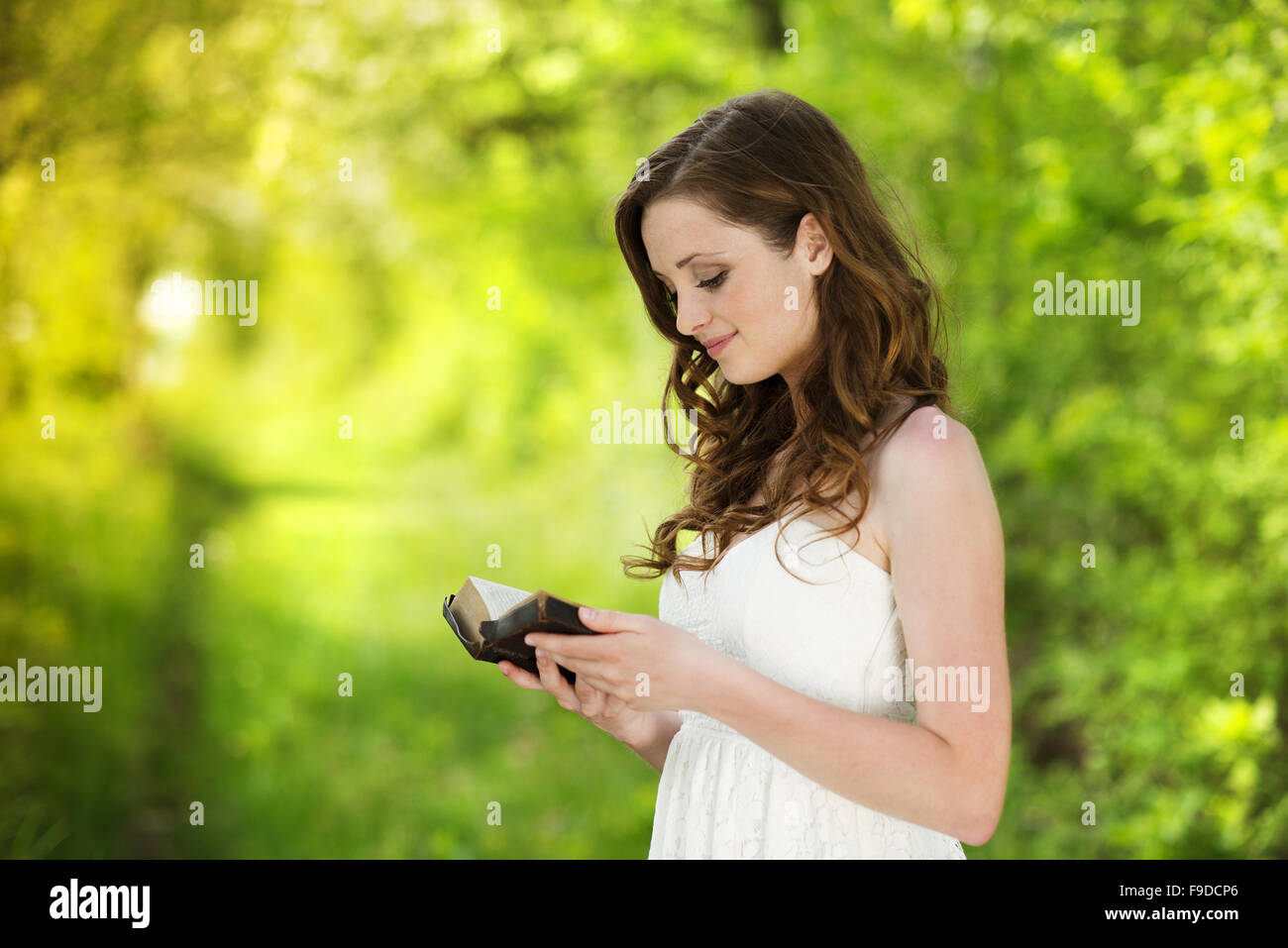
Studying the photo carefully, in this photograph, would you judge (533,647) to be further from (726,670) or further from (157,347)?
(157,347)

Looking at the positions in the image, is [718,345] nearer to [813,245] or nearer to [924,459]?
[813,245]

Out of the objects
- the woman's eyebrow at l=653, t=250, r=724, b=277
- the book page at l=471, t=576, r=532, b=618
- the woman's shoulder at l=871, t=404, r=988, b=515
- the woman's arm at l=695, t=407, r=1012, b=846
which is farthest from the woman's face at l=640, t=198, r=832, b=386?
the book page at l=471, t=576, r=532, b=618

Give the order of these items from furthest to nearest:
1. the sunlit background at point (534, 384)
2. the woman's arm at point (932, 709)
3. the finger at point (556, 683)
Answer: the sunlit background at point (534, 384) < the finger at point (556, 683) < the woman's arm at point (932, 709)

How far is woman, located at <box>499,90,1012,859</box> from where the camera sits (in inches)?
60.1

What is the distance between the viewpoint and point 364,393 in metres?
12.1

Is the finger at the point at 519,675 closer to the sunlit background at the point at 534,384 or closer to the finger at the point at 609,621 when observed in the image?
the finger at the point at 609,621

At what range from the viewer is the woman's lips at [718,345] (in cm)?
186

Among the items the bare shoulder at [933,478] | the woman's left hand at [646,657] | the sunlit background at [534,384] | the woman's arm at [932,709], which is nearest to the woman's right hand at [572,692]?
the woman's left hand at [646,657]

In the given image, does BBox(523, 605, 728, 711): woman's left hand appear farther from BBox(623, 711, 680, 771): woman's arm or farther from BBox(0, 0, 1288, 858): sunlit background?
BBox(0, 0, 1288, 858): sunlit background

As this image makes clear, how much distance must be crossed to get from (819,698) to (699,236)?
0.76m

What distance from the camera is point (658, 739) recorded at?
6.59 ft

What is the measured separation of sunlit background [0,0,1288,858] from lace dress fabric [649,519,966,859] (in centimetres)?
74

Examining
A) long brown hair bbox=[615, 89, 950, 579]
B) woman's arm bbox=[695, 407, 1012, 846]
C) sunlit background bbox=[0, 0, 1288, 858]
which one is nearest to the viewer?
woman's arm bbox=[695, 407, 1012, 846]
